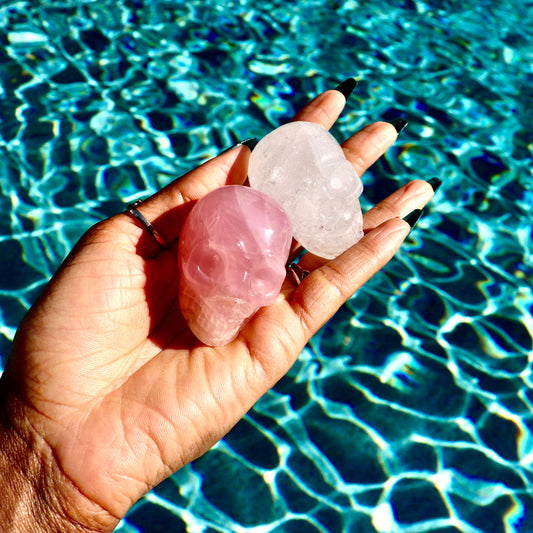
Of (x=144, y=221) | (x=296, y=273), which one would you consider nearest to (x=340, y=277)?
(x=296, y=273)

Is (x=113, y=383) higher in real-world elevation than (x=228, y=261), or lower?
lower

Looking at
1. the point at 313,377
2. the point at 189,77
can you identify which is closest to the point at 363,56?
the point at 189,77

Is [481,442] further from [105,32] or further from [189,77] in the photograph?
[105,32]

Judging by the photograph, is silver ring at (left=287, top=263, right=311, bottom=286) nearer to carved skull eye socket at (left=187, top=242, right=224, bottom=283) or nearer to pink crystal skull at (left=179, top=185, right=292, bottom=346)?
pink crystal skull at (left=179, top=185, right=292, bottom=346)

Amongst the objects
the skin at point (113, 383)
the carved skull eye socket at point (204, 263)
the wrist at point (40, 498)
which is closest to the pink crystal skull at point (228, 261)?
the carved skull eye socket at point (204, 263)

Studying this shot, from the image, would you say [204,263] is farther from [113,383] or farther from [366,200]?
[366,200]

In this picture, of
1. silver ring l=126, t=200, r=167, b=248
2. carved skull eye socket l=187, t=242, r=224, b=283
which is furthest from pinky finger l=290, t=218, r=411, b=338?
silver ring l=126, t=200, r=167, b=248

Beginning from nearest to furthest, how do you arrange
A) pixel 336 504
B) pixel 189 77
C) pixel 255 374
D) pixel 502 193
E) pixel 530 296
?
1. pixel 255 374
2. pixel 336 504
3. pixel 530 296
4. pixel 502 193
5. pixel 189 77
